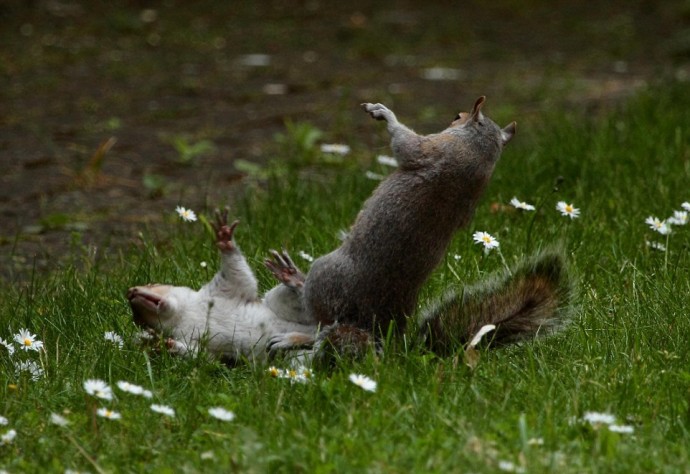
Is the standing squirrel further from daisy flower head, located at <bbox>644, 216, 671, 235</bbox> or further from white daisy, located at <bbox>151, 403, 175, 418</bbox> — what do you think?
daisy flower head, located at <bbox>644, 216, 671, 235</bbox>

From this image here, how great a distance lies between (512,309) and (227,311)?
0.80 m

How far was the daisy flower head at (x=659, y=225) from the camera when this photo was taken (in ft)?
13.1

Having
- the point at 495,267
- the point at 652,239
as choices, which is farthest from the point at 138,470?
the point at 652,239

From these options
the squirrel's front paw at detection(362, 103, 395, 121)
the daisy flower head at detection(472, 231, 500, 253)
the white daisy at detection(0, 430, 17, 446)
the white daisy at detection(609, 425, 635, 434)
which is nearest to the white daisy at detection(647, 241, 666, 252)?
the daisy flower head at detection(472, 231, 500, 253)

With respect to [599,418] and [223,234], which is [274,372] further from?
[599,418]

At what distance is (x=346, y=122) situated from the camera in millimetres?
6984

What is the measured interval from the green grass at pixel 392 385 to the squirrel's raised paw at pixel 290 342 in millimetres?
116

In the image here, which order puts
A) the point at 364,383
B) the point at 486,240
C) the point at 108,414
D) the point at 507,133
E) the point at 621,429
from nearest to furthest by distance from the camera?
1. the point at 621,429
2. the point at 108,414
3. the point at 364,383
4. the point at 507,133
5. the point at 486,240

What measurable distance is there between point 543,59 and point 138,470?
23.0 ft

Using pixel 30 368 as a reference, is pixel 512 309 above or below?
above

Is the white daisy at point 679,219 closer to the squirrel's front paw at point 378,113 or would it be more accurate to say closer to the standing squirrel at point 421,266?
the standing squirrel at point 421,266

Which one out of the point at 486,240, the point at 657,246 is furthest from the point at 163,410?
the point at 657,246

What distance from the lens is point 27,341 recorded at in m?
3.21

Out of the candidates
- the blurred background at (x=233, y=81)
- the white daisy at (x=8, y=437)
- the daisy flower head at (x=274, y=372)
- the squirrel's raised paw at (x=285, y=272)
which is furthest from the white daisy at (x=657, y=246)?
the white daisy at (x=8, y=437)
